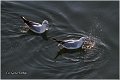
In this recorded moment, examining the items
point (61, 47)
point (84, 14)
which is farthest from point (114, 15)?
point (61, 47)

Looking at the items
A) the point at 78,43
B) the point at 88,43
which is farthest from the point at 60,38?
the point at 88,43

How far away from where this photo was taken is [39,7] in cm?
1205

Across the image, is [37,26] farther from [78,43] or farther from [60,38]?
[78,43]

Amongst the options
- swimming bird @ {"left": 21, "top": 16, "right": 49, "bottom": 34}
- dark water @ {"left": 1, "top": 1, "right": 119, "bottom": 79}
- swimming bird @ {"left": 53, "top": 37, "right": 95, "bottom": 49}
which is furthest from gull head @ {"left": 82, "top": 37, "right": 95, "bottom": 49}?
swimming bird @ {"left": 21, "top": 16, "right": 49, "bottom": 34}

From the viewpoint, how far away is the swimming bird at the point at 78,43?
10023 mm

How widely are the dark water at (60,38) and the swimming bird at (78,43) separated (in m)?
0.17

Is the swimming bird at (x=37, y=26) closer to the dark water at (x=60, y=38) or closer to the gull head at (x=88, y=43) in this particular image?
the dark water at (x=60, y=38)

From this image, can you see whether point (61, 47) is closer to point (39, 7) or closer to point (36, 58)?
point (36, 58)

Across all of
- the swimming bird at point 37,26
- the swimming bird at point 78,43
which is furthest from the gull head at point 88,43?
the swimming bird at point 37,26

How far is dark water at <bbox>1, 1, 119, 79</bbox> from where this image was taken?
31.1 ft

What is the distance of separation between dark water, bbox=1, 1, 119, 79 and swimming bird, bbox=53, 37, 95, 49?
17cm

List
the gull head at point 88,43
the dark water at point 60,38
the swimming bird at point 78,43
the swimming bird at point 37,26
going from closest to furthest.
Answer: the dark water at point 60,38
the swimming bird at point 78,43
the gull head at point 88,43
the swimming bird at point 37,26

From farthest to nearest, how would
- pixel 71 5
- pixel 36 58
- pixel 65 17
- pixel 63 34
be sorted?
1. pixel 71 5
2. pixel 65 17
3. pixel 63 34
4. pixel 36 58

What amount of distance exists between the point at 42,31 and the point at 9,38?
1.09 m
